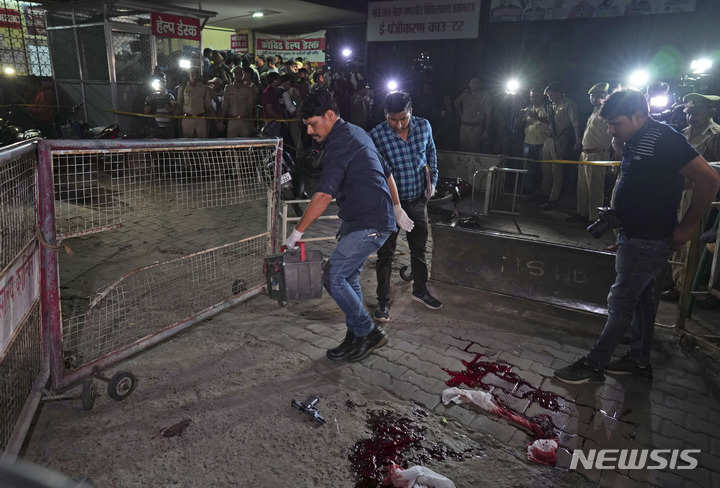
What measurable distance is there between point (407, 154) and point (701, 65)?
396 inches

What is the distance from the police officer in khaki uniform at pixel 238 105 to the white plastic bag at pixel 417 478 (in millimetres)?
10930

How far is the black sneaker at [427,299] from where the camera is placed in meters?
5.29

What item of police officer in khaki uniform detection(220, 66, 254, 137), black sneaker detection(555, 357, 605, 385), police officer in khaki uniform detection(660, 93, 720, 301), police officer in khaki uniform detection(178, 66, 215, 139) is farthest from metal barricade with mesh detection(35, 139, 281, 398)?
police officer in khaki uniform detection(660, 93, 720, 301)

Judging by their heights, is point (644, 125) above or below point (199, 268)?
above

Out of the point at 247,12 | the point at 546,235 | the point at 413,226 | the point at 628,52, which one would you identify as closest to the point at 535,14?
the point at 628,52

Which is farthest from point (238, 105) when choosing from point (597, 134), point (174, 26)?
point (597, 134)

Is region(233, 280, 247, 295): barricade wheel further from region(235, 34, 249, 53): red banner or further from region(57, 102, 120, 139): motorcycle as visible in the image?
region(235, 34, 249, 53): red banner

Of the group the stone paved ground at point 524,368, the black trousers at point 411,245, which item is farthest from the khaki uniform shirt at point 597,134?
the black trousers at point 411,245

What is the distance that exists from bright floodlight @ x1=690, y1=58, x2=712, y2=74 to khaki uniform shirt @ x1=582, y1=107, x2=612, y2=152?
4.33 m

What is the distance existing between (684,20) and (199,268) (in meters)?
12.1

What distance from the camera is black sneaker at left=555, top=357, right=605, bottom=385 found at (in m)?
3.87

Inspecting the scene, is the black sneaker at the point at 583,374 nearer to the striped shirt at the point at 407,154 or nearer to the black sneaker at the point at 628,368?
the black sneaker at the point at 628,368

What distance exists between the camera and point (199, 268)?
6.08 meters

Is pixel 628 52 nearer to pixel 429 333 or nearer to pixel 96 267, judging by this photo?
pixel 429 333
